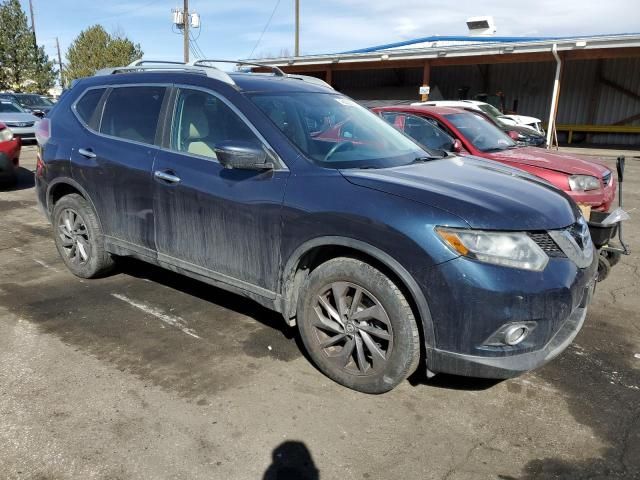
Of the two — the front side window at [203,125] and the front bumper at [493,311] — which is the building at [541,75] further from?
the front bumper at [493,311]

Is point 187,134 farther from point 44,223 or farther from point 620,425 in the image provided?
point 44,223

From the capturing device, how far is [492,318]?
2592mm

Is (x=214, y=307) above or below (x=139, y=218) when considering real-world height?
below

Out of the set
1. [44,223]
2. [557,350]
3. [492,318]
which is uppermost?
[492,318]

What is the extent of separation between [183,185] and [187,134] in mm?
402

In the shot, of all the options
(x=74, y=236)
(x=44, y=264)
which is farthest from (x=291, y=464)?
(x=44, y=264)

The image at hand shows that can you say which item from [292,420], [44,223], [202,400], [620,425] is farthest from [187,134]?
[44,223]

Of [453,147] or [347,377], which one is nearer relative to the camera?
[347,377]

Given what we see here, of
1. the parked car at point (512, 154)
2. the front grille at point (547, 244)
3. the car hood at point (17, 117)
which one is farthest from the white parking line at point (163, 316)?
the car hood at point (17, 117)

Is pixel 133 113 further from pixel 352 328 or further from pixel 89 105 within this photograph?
pixel 352 328

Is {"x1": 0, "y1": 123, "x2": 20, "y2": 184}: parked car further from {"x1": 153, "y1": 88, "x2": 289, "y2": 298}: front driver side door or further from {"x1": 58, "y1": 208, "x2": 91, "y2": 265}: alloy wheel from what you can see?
{"x1": 153, "y1": 88, "x2": 289, "y2": 298}: front driver side door

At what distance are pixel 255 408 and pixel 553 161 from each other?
15.6 feet

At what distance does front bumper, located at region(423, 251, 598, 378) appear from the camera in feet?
8.44

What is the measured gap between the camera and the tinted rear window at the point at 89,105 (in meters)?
4.46
